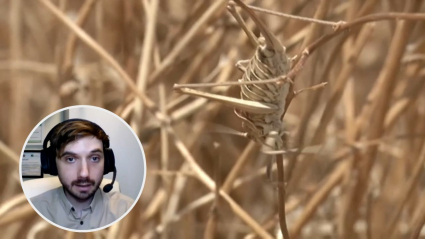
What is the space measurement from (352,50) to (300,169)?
0.41ft

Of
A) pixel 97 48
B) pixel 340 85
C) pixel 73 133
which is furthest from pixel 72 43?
pixel 340 85

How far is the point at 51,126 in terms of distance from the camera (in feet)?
0.91

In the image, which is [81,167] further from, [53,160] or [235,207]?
[235,207]

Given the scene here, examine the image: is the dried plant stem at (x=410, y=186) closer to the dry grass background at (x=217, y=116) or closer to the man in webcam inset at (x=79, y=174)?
the dry grass background at (x=217, y=116)

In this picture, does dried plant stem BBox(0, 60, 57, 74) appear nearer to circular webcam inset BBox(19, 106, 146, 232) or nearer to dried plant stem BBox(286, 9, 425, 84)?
circular webcam inset BBox(19, 106, 146, 232)

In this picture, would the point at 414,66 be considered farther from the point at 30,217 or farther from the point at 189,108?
the point at 30,217

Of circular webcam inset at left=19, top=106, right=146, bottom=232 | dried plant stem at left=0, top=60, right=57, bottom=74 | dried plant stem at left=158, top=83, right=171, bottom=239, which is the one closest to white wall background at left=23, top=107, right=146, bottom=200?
circular webcam inset at left=19, top=106, right=146, bottom=232

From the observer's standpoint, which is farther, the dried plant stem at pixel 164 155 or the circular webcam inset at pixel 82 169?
the dried plant stem at pixel 164 155

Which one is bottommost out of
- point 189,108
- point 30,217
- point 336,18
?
point 30,217

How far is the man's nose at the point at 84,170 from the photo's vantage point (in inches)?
10.5

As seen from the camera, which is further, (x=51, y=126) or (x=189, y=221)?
(x=189, y=221)

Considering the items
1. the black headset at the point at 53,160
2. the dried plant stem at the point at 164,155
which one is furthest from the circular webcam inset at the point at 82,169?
the dried plant stem at the point at 164,155

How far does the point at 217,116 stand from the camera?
1.57 ft

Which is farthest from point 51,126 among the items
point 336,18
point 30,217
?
point 336,18
